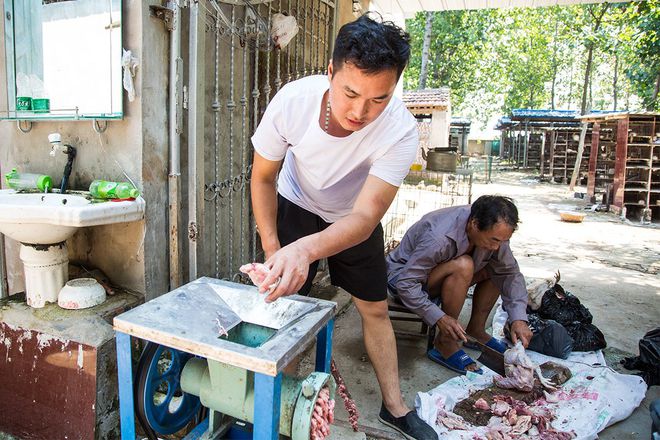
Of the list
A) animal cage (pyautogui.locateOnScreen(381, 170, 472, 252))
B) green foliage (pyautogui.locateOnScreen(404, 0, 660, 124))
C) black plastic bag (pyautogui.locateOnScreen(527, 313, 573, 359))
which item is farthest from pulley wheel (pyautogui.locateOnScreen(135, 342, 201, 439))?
green foliage (pyautogui.locateOnScreen(404, 0, 660, 124))

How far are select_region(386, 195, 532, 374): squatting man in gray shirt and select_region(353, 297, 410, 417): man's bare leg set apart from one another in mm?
509

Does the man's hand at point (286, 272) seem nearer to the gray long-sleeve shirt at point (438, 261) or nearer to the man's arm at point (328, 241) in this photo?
the man's arm at point (328, 241)

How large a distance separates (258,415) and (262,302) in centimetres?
53

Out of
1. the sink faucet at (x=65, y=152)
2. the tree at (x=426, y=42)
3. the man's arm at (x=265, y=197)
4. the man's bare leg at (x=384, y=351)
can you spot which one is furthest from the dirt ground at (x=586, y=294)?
the tree at (x=426, y=42)

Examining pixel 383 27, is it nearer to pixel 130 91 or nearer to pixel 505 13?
pixel 130 91

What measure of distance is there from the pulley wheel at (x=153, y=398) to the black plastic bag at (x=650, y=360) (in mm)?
2678

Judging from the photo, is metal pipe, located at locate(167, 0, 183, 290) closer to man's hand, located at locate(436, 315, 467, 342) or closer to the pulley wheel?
the pulley wheel

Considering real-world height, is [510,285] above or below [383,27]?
below

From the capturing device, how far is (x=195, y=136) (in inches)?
97.5

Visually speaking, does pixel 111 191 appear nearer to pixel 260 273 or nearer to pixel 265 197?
pixel 265 197

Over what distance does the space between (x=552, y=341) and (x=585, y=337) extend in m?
0.34

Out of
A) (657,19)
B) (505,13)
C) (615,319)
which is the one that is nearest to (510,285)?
(615,319)

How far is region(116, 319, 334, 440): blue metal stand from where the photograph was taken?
1.31m

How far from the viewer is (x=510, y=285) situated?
3086mm
